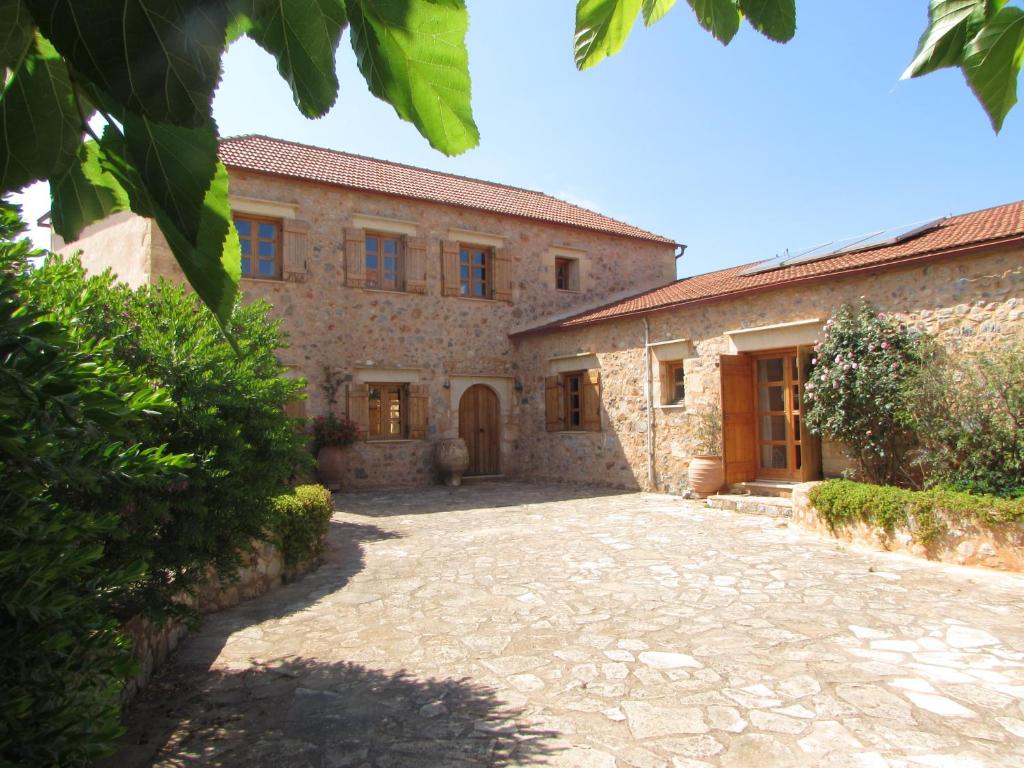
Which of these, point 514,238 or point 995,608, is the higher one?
point 514,238

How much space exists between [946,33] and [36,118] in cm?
101

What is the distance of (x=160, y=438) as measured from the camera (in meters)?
3.44

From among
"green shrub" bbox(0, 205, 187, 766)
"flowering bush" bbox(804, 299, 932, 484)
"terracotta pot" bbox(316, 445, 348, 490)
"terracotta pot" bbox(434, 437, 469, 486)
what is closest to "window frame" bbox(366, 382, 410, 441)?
"terracotta pot" bbox(434, 437, 469, 486)

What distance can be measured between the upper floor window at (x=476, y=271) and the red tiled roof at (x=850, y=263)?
2220mm

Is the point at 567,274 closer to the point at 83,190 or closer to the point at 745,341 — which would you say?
the point at 745,341

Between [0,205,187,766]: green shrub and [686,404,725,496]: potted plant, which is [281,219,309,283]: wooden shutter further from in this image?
[0,205,187,766]: green shrub

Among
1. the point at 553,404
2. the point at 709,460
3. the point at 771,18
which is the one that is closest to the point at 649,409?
the point at 709,460

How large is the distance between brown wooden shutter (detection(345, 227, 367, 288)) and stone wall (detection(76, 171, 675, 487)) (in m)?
0.11

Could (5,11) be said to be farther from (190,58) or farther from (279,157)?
(279,157)

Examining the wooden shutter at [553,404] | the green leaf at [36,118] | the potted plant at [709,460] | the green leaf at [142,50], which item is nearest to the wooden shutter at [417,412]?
the wooden shutter at [553,404]

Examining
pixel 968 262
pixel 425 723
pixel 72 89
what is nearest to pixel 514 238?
pixel 968 262

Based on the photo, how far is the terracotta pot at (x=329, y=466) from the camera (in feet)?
36.4

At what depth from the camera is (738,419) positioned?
9.77 metres

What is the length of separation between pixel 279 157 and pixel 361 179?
5.02 feet
